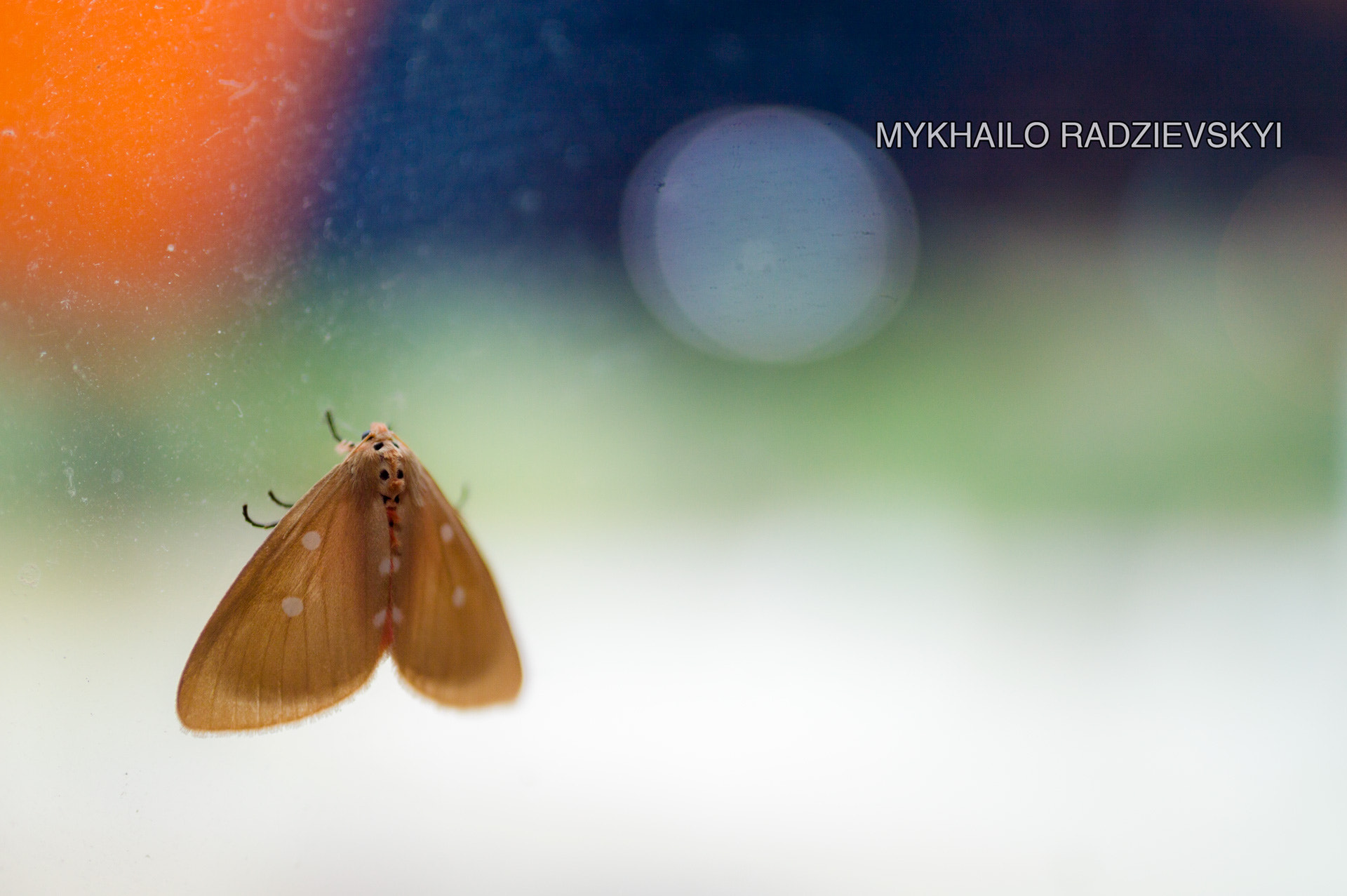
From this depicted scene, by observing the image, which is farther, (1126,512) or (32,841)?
(1126,512)

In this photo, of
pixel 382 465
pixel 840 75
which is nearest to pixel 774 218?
pixel 840 75

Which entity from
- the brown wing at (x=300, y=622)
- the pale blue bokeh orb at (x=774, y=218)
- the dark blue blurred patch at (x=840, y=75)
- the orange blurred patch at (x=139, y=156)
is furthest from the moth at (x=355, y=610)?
the pale blue bokeh orb at (x=774, y=218)

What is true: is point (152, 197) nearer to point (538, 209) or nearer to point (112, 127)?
point (112, 127)

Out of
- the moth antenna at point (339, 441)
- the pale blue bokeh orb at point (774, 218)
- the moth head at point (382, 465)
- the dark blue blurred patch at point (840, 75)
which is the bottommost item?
the moth head at point (382, 465)

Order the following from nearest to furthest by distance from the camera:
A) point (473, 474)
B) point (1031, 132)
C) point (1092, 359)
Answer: point (1031, 132), point (473, 474), point (1092, 359)

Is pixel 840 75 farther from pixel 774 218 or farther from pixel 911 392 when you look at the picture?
pixel 911 392

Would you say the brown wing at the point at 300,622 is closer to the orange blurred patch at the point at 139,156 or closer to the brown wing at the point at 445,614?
the brown wing at the point at 445,614

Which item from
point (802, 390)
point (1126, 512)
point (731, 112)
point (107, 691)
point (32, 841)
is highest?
point (731, 112)

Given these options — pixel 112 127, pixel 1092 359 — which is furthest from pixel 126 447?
pixel 1092 359
